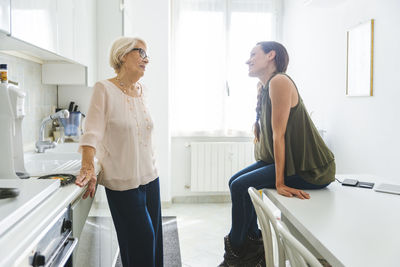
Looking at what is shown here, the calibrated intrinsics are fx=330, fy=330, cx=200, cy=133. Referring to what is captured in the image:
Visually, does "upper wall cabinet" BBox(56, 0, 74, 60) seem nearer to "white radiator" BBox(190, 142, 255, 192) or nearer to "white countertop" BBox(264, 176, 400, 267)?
"white countertop" BBox(264, 176, 400, 267)

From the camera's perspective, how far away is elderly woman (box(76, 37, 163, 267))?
1.50m

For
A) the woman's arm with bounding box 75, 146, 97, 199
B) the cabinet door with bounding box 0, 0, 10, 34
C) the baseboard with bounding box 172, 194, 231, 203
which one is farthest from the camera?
the baseboard with bounding box 172, 194, 231, 203

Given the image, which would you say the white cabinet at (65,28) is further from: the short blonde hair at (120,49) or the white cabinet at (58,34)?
the short blonde hair at (120,49)

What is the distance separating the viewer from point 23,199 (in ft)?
3.04

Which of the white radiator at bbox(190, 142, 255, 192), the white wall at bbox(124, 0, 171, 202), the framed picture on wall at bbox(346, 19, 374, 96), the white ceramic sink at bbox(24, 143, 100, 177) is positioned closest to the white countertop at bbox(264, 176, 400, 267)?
the white ceramic sink at bbox(24, 143, 100, 177)

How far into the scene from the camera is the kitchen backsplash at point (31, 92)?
6.19ft

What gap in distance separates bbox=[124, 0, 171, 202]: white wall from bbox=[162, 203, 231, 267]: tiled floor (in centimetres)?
72

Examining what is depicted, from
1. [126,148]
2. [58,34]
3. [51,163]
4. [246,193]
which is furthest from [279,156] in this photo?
[58,34]

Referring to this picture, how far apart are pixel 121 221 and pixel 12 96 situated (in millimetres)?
719

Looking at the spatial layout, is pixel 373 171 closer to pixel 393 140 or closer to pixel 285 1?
pixel 393 140

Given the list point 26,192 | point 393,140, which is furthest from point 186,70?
point 26,192

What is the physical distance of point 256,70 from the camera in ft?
5.92

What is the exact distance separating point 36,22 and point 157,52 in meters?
2.08

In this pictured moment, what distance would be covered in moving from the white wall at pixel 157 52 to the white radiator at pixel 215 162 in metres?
0.45
